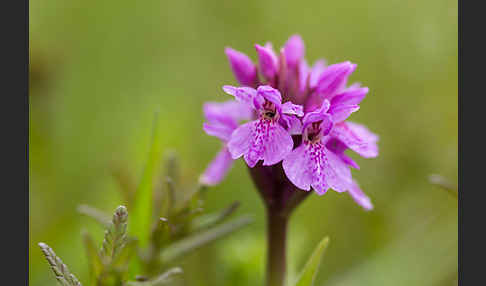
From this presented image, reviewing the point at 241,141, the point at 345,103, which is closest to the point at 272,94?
the point at 241,141

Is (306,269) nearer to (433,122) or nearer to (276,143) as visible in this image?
(276,143)

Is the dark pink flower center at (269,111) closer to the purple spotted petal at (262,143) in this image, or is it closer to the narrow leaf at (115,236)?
the purple spotted petal at (262,143)

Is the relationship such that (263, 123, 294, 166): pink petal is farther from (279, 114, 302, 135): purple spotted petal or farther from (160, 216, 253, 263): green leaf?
(160, 216, 253, 263): green leaf

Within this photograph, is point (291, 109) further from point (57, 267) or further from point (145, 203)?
point (57, 267)

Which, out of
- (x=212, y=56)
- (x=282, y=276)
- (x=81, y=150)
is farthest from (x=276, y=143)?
(x=212, y=56)

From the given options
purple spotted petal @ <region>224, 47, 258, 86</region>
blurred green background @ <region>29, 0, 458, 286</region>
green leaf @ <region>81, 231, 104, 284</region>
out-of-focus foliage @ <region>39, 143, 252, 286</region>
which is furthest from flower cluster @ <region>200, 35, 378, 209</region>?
blurred green background @ <region>29, 0, 458, 286</region>

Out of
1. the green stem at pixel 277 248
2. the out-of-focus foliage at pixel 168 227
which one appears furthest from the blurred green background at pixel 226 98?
the out-of-focus foliage at pixel 168 227
